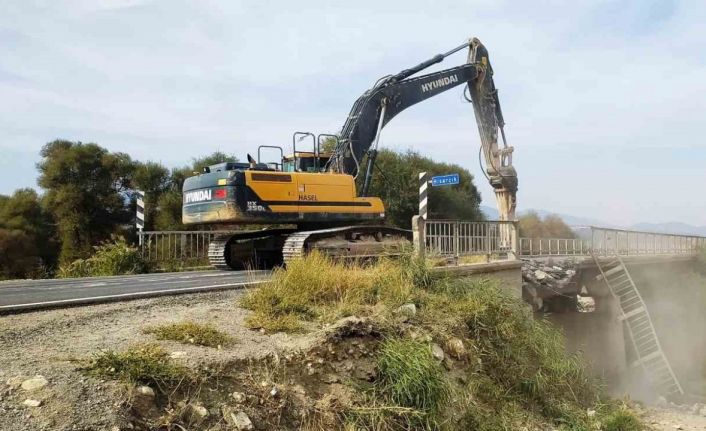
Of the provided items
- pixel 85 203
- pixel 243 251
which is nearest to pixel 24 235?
pixel 85 203

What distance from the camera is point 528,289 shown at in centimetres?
1456

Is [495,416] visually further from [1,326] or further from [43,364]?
[1,326]

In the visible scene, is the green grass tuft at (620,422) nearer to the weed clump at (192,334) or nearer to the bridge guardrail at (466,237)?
the bridge guardrail at (466,237)

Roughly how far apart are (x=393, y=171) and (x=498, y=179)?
12.5 metres

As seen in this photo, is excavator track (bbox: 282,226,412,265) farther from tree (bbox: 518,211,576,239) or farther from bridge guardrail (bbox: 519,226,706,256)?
tree (bbox: 518,211,576,239)

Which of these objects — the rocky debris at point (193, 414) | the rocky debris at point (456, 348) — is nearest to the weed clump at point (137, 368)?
the rocky debris at point (193, 414)

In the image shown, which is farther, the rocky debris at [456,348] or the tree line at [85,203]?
the tree line at [85,203]

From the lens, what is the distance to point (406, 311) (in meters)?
6.79

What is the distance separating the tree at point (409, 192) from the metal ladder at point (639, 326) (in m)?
Answer: 11.0

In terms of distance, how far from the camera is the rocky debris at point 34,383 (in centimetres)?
382

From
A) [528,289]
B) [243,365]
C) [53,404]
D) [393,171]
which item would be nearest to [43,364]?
[53,404]

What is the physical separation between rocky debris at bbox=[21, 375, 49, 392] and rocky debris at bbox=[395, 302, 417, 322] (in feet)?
12.1

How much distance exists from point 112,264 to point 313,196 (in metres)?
5.58

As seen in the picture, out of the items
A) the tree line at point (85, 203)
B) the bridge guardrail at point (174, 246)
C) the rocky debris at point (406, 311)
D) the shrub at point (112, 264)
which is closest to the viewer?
the rocky debris at point (406, 311)
